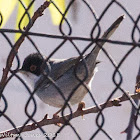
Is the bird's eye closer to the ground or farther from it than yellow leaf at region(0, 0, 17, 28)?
farther from it

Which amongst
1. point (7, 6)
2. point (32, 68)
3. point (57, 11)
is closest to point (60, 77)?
point (32, 68)

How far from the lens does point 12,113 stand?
433 cm

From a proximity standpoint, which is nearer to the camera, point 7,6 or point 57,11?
point 7,6

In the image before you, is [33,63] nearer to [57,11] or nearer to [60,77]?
[60,77]

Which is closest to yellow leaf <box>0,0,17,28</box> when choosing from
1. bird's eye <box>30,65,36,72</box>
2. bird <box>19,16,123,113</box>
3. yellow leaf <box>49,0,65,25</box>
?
yellow leaf <box>49,0,65,25</box>

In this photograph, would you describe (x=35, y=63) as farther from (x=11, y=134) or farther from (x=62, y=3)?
A: (x=62, y=3)

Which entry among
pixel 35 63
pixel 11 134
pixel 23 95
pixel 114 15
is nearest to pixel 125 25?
pixel 114 15

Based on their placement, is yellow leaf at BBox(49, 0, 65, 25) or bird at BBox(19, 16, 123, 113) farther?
bird at BBox(19, 16, 123, 113)

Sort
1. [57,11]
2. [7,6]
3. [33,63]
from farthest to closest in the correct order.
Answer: [33,63] → [57,11] → [7,6]

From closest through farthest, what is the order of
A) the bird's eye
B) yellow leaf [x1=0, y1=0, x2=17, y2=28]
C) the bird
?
yellow leaf [x1=0, y1=0, x2=17, y2=28]
the bird
the bird's eye

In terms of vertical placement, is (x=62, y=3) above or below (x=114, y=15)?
below

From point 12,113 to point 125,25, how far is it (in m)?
1.26

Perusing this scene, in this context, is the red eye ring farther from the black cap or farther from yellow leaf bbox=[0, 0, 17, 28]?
yellow leaf bbox=[0, 0, 17, 28]

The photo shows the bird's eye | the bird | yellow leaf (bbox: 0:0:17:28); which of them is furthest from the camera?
the bird's eye
